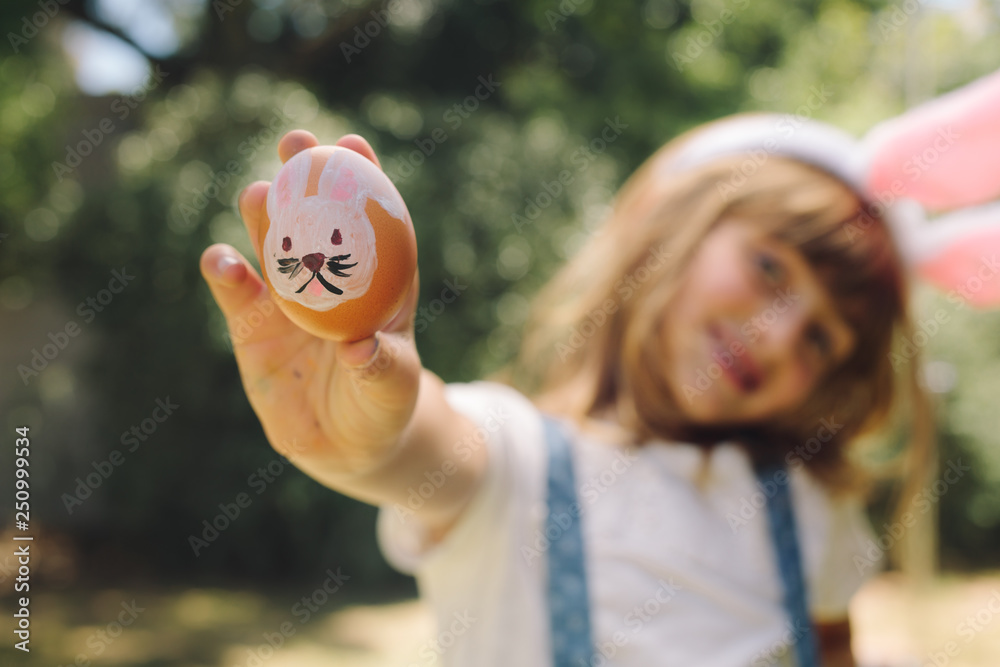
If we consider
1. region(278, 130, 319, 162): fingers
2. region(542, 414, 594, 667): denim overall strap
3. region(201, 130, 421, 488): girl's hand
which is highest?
region(278, 130, 319, 162): fingers

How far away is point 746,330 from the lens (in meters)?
1.45

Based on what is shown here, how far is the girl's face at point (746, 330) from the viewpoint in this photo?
145 centimetres

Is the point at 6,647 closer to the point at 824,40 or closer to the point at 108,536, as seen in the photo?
the point at 108,536

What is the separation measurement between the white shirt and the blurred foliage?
2.90m

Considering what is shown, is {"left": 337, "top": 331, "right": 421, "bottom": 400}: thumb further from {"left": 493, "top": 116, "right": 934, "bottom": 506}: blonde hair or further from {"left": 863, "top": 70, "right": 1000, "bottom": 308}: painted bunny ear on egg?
{"left": 863, "top": 70, "right": 1000, "bottom": 308}: painted bunny ear on egg

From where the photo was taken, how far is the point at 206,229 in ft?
14.0

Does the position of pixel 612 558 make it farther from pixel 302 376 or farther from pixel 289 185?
pixel 289 185

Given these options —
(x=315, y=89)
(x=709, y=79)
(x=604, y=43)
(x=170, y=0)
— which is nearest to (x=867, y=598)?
(x=709, y=79)

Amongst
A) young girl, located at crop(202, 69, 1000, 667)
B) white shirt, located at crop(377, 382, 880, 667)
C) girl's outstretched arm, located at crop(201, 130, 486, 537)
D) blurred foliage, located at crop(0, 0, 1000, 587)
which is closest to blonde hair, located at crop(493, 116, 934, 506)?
young girl, located at crop(202, 69, 1000, 667)

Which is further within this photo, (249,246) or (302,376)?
(249,246)

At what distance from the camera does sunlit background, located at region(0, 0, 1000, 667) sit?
4.28 meters

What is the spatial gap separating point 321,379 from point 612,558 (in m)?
0.71

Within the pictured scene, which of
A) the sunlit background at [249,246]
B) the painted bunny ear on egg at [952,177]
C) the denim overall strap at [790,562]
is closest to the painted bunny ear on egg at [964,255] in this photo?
the painted bunny ear on egg at [952,177]

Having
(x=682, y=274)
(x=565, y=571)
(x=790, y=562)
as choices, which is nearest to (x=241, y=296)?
(x=565, y=571)
